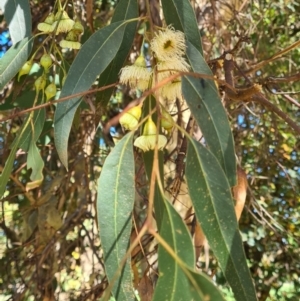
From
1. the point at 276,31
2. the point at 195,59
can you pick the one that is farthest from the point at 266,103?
the point at 276,31

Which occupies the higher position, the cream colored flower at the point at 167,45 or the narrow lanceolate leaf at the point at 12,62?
the narrow lanceolate leaf at the point at 12,62

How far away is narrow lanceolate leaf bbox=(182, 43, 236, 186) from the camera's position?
732 mm

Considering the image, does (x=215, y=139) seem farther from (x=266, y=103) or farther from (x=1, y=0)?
(x=1, y=0)

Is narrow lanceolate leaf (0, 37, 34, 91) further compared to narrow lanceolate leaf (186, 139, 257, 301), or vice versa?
narrow lanceolate leaf (0, 37, 34, 91)

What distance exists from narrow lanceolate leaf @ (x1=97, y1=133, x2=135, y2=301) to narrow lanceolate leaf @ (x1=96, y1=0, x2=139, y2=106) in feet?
0.97

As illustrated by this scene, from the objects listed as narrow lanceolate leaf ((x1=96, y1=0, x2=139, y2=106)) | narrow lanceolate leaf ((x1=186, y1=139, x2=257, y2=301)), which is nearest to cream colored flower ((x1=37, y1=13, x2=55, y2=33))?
narrow lanceolate leaf ((x1=96, y1=0, x2=139, y2=106))

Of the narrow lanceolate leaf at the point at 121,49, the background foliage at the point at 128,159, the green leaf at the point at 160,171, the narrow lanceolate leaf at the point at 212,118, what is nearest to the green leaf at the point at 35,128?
the background foliage at the point at 128,159

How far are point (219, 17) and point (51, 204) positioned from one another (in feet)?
3.00

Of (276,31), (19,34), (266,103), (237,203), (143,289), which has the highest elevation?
(276,31)

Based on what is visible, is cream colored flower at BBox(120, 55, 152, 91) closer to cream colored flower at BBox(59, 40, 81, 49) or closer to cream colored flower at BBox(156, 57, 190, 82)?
cream colored flower at BBox(156, 57, 190, 82)

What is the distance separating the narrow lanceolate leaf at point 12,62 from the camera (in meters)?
0.93

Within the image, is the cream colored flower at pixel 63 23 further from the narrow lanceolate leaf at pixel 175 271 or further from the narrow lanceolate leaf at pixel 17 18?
the narrow lanceolate leaf at pixel 175 271

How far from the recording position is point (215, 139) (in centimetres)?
74

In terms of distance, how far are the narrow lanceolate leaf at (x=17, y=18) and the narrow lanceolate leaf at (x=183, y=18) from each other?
0.27m
